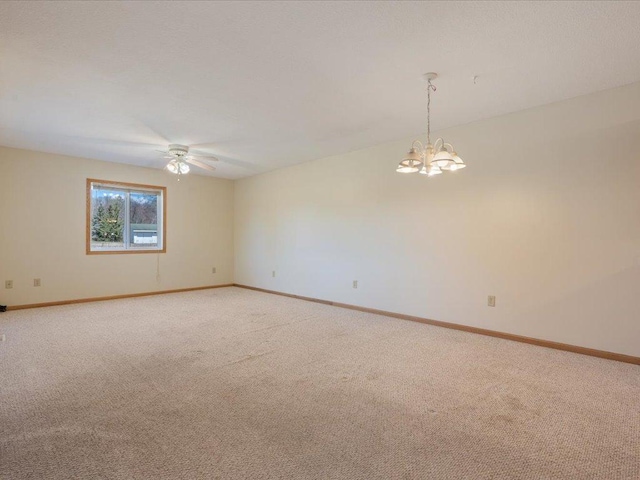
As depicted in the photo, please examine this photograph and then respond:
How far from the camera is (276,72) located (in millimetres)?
2750

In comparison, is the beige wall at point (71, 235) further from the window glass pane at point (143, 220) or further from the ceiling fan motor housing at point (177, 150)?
the ceiling fan motor housing at point (177, 150)

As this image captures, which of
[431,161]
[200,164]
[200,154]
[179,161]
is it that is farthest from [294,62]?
[200,154]

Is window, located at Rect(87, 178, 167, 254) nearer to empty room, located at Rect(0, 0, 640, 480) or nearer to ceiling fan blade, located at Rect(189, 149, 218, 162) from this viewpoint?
empty room, located at Rect(0, 0, 640, 480)

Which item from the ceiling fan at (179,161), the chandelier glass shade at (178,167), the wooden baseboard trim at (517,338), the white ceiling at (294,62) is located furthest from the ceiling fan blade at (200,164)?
the wooden baseboard trim at (517,338)

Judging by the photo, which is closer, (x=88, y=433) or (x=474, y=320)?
(x=88, y=433)

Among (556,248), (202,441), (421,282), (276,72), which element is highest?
(276,72)

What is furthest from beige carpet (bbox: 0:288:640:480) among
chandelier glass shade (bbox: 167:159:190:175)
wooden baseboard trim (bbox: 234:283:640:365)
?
chandelier glass shade (bbox: 167:159:190:175)

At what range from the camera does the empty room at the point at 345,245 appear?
6.16 feet

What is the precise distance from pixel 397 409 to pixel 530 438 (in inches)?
28.9

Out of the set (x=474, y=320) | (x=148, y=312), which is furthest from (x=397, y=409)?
(x=148, y=312)

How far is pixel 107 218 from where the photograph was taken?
599 cm

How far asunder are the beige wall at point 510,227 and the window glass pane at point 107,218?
3635 mm

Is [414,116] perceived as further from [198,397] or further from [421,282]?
[198,397]

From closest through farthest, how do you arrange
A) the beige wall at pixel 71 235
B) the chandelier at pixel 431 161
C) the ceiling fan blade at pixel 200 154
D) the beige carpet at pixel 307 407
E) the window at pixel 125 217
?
the beige carpet at pixel 307 407 < the chandelier at pixel 431 161 < the beige wall at pixel 71 235 < the ceiling fan blade at pixel 200 154 < the window at pixel 125 217
